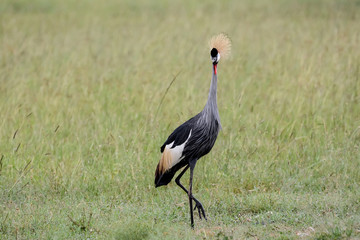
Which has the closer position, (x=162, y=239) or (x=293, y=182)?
(x=162, y=239)

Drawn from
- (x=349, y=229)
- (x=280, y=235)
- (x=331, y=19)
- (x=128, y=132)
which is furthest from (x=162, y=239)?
(x=331, y=19)

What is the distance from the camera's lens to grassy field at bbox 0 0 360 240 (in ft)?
16.3

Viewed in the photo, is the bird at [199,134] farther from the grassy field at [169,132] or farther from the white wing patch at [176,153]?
the grassy field at [169,132]

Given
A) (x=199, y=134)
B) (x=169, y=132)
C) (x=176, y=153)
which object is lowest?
(x=176, y=153)

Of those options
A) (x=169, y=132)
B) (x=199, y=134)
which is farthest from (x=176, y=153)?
(x=169, y=132)

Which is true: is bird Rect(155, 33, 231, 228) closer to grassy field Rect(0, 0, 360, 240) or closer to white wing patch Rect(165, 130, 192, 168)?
white wing patch Rect(165, 130, 192, 168)

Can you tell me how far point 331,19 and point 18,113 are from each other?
8291 mm

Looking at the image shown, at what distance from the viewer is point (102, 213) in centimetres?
517

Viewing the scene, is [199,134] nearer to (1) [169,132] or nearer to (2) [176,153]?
(2) [176,153]

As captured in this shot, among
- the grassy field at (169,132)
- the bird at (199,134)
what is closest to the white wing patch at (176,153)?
the bird at (199,134)

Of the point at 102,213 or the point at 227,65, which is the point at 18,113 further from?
the point at 227,65

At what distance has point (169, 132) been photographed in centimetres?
682

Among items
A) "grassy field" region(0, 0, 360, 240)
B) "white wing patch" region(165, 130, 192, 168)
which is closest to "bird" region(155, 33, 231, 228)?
"white wing patch" region(165, 130, 192, 168)

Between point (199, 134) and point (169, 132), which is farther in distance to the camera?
point (169, 132)
